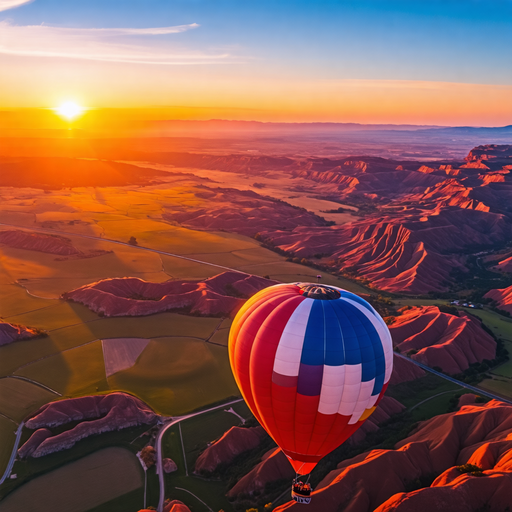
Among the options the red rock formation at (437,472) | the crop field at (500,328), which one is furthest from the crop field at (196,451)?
the crop field at (500,328)

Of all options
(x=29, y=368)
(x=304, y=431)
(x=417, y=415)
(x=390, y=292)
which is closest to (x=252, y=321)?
(x=304, y=431)

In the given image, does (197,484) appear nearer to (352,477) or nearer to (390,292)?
(352,477)

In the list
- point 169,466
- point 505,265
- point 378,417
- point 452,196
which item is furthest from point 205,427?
point 452,196

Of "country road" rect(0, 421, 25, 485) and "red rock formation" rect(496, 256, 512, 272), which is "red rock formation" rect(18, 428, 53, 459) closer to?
"country road" rect(0, 421, 25, 485)

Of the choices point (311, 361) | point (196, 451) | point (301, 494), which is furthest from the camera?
point (196, 451)

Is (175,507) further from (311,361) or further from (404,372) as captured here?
(404,372)

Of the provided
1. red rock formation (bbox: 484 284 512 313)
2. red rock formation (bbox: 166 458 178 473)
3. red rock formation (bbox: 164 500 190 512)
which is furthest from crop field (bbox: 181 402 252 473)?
red rock formation (bbox: 484 284 512 313)

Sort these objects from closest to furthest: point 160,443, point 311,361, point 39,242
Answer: point 311,361, point 160,443, point 39,242
